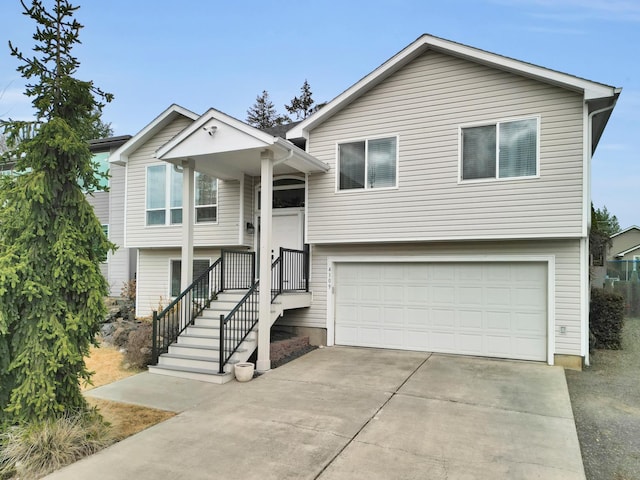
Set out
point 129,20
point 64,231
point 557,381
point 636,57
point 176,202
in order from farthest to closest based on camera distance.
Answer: point 636,57, point 129,20, point 176,202, point 557,381, point 64,231

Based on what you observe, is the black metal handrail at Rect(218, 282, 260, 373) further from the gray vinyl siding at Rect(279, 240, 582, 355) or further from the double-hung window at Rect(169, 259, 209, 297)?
the double-hung window at Rect(169, 259, 209, 297)

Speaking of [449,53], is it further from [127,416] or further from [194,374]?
[127,416]

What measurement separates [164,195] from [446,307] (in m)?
8.36

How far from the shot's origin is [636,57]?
47.4 ft

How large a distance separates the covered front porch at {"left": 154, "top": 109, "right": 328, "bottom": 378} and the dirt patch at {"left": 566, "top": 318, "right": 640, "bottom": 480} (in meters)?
4.97

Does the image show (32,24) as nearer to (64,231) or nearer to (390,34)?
(64,231)

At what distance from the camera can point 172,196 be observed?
1176 centimetres

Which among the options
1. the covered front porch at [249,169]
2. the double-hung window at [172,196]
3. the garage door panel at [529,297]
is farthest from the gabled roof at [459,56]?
the garage door panel at [529,297]

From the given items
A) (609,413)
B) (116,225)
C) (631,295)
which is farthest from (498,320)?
(116,225)

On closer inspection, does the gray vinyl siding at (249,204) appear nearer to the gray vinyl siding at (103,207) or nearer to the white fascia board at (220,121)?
the white fascia board at (220,121)

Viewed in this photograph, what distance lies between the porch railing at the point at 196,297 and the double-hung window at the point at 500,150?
17.5 ft

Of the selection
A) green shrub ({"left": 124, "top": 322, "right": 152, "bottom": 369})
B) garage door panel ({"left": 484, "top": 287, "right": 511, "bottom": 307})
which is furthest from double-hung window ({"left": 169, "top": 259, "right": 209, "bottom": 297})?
garage door panel ({"left": 484, "top": 287, "right": 511, "bottom": 307})

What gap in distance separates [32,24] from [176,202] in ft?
24.0

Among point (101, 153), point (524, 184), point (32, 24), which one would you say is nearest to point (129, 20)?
point (101, 153)
